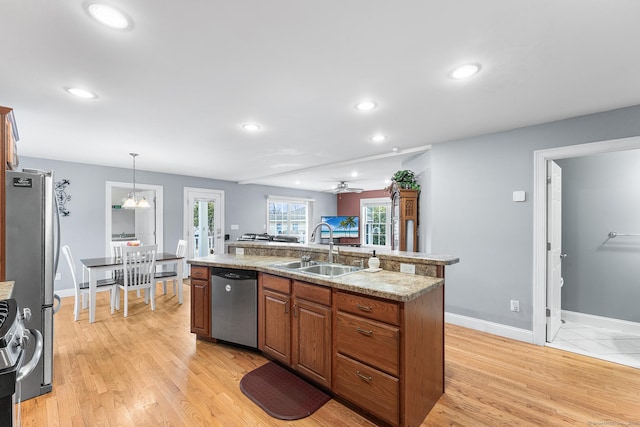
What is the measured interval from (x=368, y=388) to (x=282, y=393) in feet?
2.31

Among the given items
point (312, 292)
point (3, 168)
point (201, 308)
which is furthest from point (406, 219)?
point (3, 168)

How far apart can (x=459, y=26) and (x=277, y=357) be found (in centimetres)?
265

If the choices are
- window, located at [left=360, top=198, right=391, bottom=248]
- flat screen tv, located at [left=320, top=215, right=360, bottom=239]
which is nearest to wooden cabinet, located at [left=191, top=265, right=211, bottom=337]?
flat screen tv, located at [left=320, top=215, right=360, bottom=239]

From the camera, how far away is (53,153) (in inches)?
168

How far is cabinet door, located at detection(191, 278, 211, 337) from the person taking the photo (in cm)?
297

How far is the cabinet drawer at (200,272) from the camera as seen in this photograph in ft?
9.77

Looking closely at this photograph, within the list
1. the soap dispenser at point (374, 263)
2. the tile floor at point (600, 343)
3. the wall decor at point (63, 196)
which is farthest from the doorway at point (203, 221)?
the tile floor at point (600, 343)

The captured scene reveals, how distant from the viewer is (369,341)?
178 cm

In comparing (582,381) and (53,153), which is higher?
(53,153)

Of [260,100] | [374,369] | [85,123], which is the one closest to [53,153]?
[85,123]

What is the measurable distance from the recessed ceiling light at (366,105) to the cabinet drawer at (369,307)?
1.61m

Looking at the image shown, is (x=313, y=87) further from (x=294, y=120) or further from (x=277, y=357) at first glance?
(x=277, y=357)

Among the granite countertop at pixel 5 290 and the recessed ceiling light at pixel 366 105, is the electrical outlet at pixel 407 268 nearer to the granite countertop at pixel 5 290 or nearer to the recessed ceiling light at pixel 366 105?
the recessed ceiling light at pixel 366 105

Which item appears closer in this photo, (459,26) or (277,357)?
(459,26)
